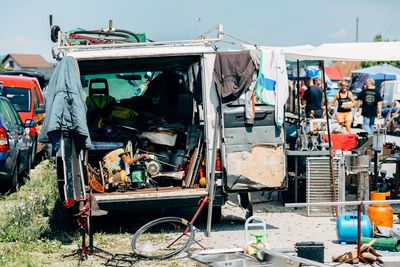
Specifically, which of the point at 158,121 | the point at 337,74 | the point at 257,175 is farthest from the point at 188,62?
the point at 337,74

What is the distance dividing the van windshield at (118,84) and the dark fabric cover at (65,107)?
4217mm

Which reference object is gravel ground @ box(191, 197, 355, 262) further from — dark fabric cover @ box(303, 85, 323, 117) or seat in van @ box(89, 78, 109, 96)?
dark fabric cover @ box(303, 85, 323, 117)

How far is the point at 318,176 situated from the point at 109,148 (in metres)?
3.25

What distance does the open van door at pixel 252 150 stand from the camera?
9656mm

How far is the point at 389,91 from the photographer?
3198 centimetres

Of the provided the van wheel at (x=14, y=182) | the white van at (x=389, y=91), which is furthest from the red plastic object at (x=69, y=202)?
the white van at (x=389, y=91)

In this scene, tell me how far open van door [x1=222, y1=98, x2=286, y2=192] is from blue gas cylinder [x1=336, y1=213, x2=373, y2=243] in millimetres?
955

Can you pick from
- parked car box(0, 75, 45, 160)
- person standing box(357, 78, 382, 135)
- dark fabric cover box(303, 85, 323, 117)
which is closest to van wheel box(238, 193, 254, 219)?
dark fabric cover box(303, 85, 323, 117)

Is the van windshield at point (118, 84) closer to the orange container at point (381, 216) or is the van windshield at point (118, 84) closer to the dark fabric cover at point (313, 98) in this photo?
the dark fabric cover at point (313, 98)

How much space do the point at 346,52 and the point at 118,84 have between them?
5248 millimetres

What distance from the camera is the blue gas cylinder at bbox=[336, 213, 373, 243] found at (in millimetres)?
9180

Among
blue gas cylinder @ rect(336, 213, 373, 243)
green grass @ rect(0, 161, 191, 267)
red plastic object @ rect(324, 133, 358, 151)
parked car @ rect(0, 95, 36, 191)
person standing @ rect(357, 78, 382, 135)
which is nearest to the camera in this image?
green grass @ rect(0, 161, 191, 267)

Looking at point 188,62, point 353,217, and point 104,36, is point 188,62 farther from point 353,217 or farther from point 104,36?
point 353,217

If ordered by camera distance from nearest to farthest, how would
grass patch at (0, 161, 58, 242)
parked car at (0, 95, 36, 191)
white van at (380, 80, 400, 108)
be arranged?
grass patch at (0, 161, 58, 242)
parked car at (0, 95, 36, 191)
white van at (380, 80, 400, 108)
